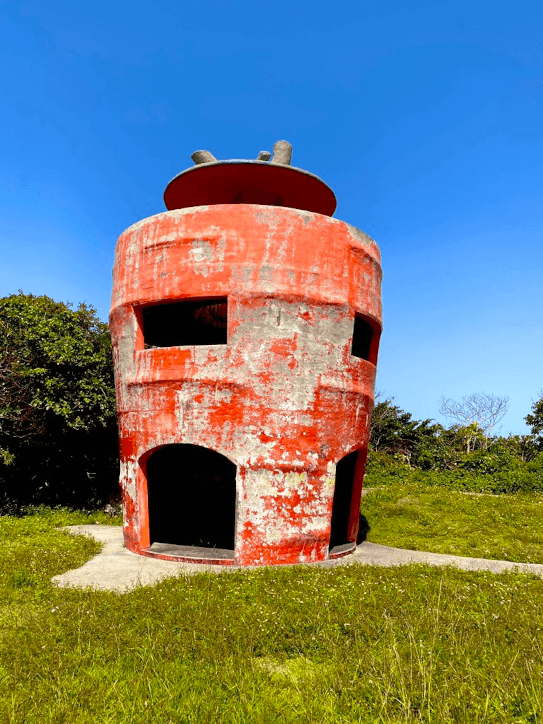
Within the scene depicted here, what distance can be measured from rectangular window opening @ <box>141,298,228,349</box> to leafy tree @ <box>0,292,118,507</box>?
7.34 feet

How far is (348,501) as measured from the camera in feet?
46.1

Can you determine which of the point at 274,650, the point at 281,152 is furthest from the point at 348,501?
the point at 274,650

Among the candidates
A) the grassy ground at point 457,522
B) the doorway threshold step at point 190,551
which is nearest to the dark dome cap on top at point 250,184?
the doorway threshold step at point 190,551

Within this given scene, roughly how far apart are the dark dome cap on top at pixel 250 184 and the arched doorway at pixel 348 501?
5513 millimetres

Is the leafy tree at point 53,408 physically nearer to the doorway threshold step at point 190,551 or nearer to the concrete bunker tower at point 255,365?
the concrete bunker tower at point 255,365

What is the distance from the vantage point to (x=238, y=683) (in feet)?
14.2

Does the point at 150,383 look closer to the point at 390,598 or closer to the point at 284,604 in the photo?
the point at 284,604

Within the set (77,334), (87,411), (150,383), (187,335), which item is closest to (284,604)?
(150,383)

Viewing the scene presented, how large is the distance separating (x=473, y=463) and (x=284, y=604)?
15389 mm

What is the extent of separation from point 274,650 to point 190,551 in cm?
451

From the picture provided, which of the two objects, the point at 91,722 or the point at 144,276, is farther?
the point at 144,276

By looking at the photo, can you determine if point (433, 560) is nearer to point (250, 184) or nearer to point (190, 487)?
point (190, 487)

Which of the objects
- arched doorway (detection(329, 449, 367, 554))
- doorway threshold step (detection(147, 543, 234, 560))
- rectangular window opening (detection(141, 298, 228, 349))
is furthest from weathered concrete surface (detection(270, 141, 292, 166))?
doorway threshold step (detection(147, 543, 234, 560))

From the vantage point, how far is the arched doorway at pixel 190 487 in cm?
1343
